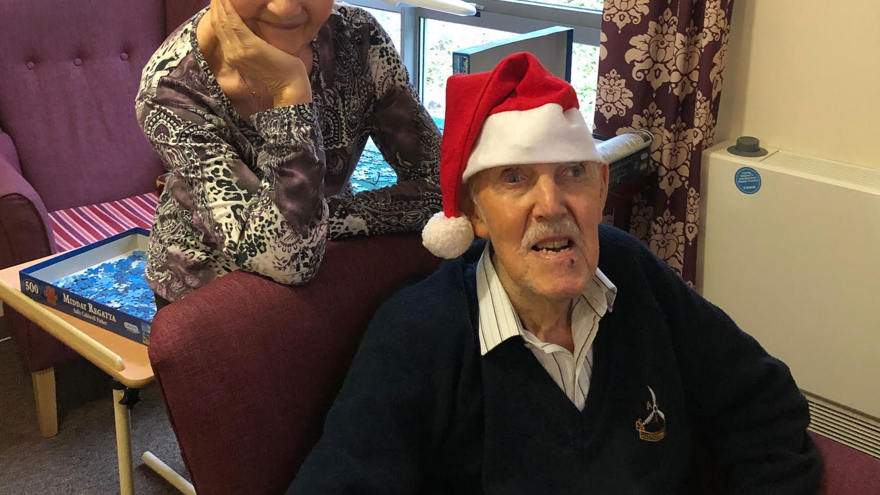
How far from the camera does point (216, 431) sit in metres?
1.11

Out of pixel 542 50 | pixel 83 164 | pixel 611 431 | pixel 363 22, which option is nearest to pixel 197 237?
pixel 363 22

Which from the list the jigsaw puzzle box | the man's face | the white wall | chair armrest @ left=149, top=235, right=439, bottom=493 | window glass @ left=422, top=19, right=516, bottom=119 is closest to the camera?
chair armrest @ left=149, top=235, right=439, bottom=493

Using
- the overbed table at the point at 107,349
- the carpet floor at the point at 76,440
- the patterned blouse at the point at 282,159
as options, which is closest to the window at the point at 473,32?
the patterned blouse at the point at 282,159

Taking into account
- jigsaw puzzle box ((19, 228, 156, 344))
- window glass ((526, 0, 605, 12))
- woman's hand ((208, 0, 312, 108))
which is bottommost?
jigsaw puzzle box ((19, 228, 156, 344))

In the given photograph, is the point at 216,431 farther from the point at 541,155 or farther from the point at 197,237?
the point at 541,155

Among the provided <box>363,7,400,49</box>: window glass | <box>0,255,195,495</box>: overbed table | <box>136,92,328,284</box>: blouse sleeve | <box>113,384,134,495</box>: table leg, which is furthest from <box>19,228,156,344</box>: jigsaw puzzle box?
<box>363,7,400,49</box>: window glass

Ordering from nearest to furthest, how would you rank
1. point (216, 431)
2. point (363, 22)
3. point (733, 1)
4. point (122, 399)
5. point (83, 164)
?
point (216, 431)
point (363, 22)
point (122, 399)
point (733, 1)
point (83, 164)

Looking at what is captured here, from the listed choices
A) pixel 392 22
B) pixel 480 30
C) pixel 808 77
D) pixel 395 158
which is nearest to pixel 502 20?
pixel 480 30

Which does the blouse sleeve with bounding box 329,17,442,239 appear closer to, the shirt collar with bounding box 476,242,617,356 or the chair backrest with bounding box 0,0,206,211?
the shirt collar with bounding box 476,242,617,356

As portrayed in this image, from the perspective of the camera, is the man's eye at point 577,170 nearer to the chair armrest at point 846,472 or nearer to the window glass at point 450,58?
the chair armrest at point 846,472

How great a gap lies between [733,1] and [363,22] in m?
1.03

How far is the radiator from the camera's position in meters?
1.91

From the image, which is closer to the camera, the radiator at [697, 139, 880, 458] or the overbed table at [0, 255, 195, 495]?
the overbed table at [0, 255, 195, 495]

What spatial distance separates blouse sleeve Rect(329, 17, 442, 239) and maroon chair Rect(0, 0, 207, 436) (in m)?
1.31
